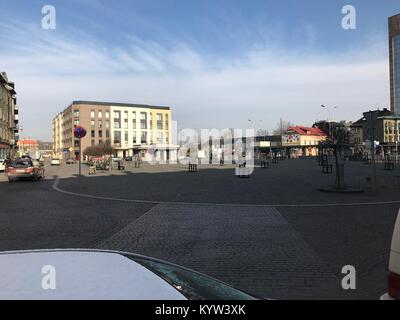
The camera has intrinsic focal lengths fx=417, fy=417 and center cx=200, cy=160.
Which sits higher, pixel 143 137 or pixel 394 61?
pixel 394 61

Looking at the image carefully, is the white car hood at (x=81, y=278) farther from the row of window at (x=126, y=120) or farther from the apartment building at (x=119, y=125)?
the row of window at (x=126, y=120)

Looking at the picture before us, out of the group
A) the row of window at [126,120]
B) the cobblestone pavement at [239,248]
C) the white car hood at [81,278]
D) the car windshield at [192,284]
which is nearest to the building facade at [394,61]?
the row of window at [126,120]

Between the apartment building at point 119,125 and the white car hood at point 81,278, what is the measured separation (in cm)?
11035

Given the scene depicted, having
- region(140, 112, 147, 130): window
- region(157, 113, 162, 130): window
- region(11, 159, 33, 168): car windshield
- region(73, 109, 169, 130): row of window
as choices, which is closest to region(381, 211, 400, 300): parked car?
region(11, 159, 33, 168): car windshield

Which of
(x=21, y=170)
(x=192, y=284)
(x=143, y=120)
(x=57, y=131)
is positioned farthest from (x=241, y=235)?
(x=57, y=131)

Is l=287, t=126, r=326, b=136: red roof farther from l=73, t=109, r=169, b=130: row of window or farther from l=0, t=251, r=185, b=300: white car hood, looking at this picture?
l=0, t=251, r=185, b=300: white car hood

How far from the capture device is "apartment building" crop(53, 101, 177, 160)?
12256 centimetres

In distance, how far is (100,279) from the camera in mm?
2328

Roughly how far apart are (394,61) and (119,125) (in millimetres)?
77940

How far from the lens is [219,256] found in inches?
283

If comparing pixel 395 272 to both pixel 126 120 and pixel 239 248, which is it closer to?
pixel 239 248

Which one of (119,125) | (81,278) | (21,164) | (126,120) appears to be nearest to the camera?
(81,278)

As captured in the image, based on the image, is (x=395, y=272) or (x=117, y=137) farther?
(x=117, y=137)

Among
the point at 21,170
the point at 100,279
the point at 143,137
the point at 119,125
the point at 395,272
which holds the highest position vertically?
the point at 119,125
